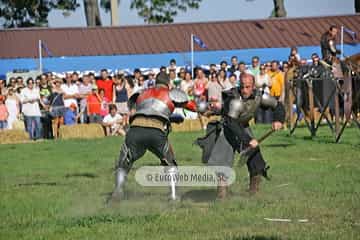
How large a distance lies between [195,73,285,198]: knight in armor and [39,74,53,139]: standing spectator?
1251 centimetres

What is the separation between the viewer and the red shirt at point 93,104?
76.3 ft

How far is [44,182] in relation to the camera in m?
13.3

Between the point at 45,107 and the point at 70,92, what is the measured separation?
81 centimetres

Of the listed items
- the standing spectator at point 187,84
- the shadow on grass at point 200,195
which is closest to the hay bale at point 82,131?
the standing spectator at point 187,84

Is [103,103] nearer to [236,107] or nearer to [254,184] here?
[254,184]

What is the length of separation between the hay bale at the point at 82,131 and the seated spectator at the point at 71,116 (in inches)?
26.2

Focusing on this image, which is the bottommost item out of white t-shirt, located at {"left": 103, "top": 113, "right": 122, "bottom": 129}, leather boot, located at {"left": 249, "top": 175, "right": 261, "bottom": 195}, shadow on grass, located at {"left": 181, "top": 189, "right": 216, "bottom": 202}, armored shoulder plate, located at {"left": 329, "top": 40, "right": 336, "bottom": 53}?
white t-shirt, located at {"left": 103, "top": 113, "right": 122, "bottom": 129}

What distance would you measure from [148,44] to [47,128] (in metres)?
8.36

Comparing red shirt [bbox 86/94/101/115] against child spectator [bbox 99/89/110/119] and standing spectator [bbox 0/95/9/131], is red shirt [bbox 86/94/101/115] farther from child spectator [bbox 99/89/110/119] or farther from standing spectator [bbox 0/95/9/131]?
standing spectator [bbox 0/95/9/131]

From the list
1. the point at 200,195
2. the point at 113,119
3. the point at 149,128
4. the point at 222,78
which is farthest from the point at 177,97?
the point at 113,119

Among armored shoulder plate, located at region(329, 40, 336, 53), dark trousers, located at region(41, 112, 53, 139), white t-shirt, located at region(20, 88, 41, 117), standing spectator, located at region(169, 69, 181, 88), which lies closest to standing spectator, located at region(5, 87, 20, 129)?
white t-shirt, located at region(20, 88, 41, 117)

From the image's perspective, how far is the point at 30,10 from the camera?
48.7 meters

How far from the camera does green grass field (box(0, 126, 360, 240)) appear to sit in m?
8.58

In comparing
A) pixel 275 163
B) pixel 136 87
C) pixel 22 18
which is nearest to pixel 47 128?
pixel 136 87
